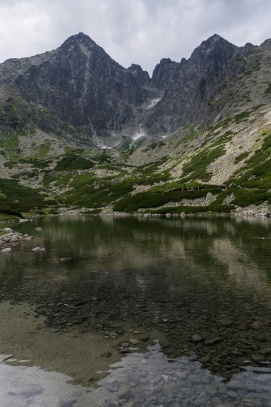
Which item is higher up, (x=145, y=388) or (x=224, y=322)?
(x=224, y=322)

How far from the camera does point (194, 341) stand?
13.6 metres

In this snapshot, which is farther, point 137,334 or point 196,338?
point 137,334

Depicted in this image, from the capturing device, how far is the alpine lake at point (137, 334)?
10.2 m

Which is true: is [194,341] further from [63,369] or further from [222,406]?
[63,369]

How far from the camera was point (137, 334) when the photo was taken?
14.7 metres

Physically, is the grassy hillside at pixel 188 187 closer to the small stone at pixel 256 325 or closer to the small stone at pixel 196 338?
the small stone at pixel 256 325

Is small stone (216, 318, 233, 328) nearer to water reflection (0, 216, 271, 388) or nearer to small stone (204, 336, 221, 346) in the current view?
water reflection (0, 216, 271, 388)

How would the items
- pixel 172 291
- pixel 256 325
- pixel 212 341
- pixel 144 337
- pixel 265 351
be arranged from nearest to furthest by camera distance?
pixel 265 351 < pixel 212 341 < pixel 144 337 < pixel 256 325 < pixel 172 291

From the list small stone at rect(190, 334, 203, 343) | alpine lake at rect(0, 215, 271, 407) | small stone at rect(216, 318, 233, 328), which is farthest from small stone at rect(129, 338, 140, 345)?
small stone at rect(216, 318, 233, 328)

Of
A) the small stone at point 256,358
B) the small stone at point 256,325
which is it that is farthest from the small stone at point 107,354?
the small stone at point 256,325

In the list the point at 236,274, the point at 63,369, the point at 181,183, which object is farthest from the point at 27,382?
the point at 181,183

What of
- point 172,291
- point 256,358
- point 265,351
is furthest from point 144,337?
point 172,291

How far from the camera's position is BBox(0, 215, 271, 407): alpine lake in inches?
403

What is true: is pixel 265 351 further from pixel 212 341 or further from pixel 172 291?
pixel 172 291
